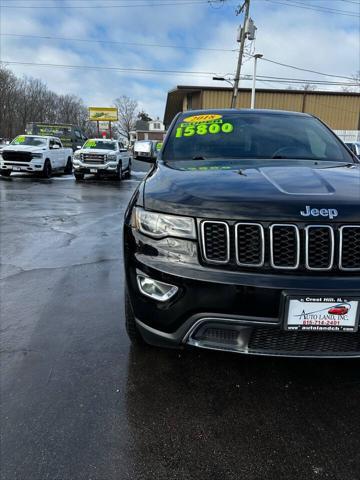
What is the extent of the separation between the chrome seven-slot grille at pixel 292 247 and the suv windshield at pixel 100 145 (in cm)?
1621

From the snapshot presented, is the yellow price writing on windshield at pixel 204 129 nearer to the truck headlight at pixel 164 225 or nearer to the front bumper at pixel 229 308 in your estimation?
the truck headlight at pixel 164 225

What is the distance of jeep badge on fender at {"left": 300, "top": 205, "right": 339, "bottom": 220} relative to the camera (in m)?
1.85

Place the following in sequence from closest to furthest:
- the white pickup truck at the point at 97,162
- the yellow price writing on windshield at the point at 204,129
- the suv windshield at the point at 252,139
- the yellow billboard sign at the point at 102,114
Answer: the suv windshield at the point at 252,139 → the yellow price writing on windshield at the point at 204,129 → the white pickup truck at the point at 97,162 → the yellow billboard sign at the point at 102,114

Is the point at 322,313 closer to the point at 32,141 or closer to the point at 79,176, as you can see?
the point at 79,176

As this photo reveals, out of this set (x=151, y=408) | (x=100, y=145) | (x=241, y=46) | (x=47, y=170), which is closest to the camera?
(x=151, y=408)

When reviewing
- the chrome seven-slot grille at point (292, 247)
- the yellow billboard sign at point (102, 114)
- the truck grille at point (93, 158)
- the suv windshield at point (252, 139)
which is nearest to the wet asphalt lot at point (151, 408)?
the chrome seven-slot grille at point (292, 247)

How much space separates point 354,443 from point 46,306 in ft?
8.62

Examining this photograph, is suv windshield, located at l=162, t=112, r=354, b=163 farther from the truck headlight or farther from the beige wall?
the beige wall

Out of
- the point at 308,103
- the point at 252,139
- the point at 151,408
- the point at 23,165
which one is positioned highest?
the point at 308,103

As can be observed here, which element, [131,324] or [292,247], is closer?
[292,247]

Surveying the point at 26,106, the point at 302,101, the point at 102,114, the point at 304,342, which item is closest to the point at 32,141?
the point at 304,342

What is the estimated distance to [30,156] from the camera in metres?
15.5

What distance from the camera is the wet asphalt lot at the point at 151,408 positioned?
1751 millimetres

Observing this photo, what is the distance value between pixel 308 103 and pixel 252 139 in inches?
1292
